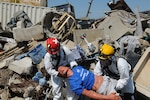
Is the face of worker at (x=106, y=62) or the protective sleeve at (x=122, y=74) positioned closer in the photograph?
the protective sleeve at (x=122, y=74)

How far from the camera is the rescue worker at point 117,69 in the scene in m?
4.05

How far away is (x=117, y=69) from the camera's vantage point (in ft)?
13.6

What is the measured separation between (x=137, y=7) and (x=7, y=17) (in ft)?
16.3

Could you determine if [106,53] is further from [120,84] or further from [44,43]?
[44,43]

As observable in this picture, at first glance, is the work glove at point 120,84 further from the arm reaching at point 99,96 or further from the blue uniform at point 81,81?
the blue uniform at point 81,81

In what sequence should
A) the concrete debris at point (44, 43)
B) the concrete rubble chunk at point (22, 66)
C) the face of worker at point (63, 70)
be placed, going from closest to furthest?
the face of worker at point (63, 70) < the concrete debris at point (44, 43) < the concrete rubble chunk at point (22, 66)

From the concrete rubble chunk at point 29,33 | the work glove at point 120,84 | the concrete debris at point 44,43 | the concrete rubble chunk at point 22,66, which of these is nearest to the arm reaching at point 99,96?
the work glove at point 120,84

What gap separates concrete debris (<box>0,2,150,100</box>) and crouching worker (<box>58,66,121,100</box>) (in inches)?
64.0

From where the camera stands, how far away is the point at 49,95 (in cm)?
564

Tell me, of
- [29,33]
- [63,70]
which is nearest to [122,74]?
[63,70]

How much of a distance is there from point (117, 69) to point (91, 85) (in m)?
0.44

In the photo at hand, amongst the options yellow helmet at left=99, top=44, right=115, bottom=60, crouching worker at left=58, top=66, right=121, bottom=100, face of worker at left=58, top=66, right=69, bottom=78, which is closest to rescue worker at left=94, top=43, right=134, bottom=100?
yellow helmet at left=99, top=44, right=115, bottom=60

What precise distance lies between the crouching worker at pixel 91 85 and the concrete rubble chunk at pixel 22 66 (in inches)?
86.1

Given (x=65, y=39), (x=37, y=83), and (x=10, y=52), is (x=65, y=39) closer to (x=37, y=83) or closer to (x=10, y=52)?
(x=10, y=52)
